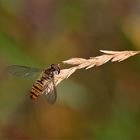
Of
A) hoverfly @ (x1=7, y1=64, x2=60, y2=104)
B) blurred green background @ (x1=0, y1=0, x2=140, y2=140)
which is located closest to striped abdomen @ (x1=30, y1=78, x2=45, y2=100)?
hoverfly @ (x1=7, y1=64, x2=60, y2=104)

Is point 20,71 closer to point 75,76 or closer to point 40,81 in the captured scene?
point 40,81

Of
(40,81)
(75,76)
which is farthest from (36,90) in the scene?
(75,76)

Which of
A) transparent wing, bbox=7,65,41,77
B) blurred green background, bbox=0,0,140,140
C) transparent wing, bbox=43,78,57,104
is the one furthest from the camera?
blurred green background, bbox=0,0,140,140

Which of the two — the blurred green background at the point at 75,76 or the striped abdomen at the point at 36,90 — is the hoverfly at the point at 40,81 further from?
the blurred green background at the point at 75,76

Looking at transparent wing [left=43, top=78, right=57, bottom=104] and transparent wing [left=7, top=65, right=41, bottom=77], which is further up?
transparent wing [left=7, top=65, right=41, bottom=77]

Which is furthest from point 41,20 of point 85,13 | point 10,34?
point 10,34

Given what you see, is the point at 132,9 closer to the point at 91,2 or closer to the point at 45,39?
the point at 91,2

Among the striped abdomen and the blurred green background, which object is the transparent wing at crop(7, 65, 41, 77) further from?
the blurred green background
